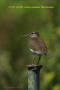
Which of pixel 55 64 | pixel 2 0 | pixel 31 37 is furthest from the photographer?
pixel 2 0

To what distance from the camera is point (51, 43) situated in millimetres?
6602

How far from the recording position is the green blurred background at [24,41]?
648cm

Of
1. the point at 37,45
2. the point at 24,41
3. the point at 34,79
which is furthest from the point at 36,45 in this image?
the point at 24,41

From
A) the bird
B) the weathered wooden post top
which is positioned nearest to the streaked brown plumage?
the bird

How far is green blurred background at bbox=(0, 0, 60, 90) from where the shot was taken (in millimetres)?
6480

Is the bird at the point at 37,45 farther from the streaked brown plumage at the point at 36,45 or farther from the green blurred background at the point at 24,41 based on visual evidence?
the green blurred background at the point at 24,41

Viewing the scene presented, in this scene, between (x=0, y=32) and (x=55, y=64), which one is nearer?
(x=55, y=64)

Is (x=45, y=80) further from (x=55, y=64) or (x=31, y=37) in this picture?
(x=31, y=37)

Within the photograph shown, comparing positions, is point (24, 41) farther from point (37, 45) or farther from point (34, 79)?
point (34, 79)

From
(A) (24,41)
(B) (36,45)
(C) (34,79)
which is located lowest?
(A) (24,41)

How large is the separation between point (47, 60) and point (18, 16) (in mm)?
907

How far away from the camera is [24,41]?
695 centimetres

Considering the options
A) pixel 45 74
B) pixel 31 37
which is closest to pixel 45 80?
pixel 45 74

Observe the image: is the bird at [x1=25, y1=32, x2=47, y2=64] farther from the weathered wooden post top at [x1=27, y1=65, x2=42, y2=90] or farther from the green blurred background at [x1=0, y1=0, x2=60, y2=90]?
the green blurred background at [x1=0, y1=0, x2=60, y2=90]
